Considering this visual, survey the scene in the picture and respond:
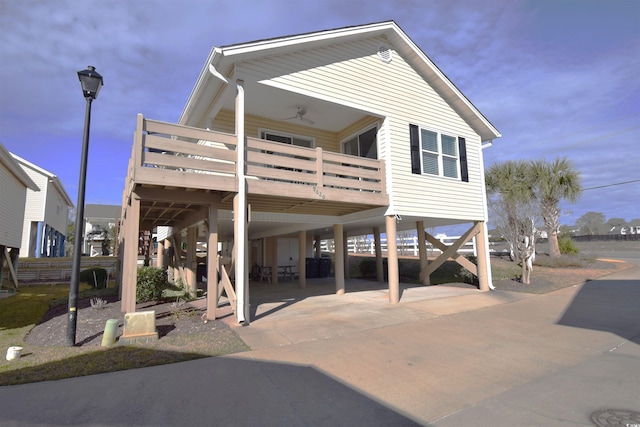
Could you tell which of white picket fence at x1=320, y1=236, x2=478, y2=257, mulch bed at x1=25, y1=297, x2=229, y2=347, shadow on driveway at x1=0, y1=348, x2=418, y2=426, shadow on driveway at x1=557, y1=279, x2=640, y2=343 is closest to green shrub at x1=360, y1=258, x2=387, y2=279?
white picket fence at x1=320, y1=236, x2=478, y2=257

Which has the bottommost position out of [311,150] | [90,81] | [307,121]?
[311,150]

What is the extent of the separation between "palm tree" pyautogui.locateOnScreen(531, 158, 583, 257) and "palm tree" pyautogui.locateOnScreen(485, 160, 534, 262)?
922mm

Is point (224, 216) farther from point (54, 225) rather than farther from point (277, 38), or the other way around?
point (54, 225)

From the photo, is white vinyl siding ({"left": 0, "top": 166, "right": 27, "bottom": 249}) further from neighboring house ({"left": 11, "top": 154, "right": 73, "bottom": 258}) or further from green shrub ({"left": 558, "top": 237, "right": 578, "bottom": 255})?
green shrub ({"left": 558, "top": 237, "right": 578, "bottom": 255})

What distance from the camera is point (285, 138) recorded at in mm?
11094

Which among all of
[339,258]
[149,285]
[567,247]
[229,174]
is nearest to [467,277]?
[339,258]

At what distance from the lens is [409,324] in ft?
24.0

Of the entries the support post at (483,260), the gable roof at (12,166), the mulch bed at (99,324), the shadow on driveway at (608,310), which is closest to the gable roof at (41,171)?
the gable roof at (12,166)

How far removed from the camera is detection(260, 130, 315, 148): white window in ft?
35.1

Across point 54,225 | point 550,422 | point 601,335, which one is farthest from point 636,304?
point 54,225

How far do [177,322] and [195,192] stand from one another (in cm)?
282

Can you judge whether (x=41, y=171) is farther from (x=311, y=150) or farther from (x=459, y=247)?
(x=459, y=247)

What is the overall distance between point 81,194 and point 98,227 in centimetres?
3958

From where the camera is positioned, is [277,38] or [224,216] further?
[224,216]
